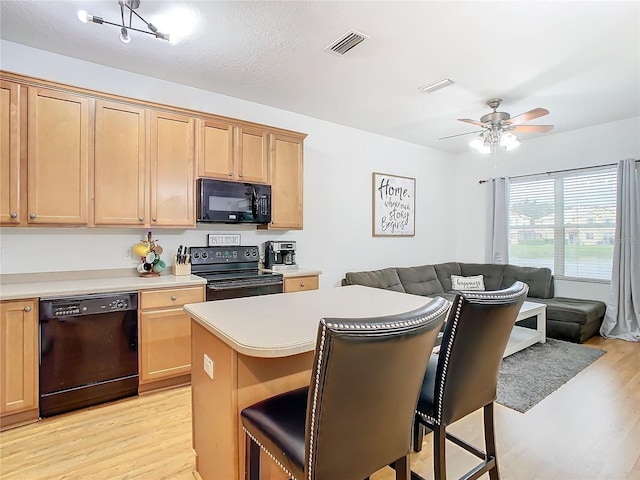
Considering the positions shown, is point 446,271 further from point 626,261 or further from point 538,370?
point 538,370

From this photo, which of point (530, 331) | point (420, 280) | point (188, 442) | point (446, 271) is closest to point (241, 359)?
point (188, 442)

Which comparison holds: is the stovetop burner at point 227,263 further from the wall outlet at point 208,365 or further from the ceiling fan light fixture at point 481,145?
the ceiling fan light fixture at point 481,145

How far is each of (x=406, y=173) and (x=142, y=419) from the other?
14.8 ft

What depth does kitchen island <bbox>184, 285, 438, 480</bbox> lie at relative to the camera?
1.28 meters

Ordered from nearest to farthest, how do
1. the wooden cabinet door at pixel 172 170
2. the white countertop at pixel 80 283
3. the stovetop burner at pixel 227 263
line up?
1. the white countertop at pixel 80 283
2. the wooden cabinet door at pixel 172 170
3. the stovetop burner at pixel 227 263

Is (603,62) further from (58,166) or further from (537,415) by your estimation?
(58,166)

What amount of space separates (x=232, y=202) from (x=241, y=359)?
2154 millimetres

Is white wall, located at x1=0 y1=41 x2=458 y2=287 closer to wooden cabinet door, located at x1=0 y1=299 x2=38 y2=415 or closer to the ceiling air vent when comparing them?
wooden cabinet door, located at x1=0 y1=299 x2=38 y2=415

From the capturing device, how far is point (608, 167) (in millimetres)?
4465

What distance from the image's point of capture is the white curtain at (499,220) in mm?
5414

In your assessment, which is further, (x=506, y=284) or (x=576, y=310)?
(x=506, y=284)

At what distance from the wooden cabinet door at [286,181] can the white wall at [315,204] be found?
1.06 feet

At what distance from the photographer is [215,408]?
150 cm

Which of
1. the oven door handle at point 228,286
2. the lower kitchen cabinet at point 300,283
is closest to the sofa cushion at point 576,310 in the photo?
the lower kitchen cabinet at point 300,283
